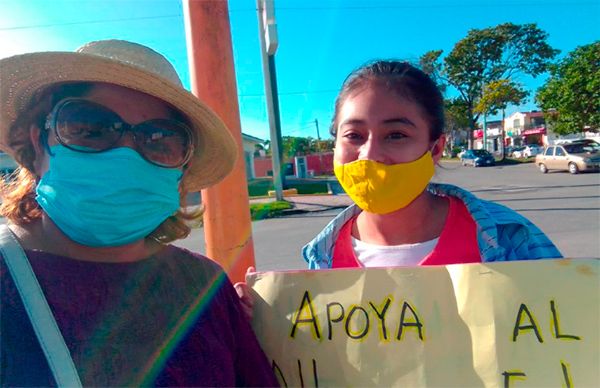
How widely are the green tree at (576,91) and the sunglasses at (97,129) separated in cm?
2714

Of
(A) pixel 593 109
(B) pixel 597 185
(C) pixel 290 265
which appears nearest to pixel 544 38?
(A) pixel 593 109

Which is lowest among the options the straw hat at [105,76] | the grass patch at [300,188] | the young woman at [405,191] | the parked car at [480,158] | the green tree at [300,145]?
the grass patch at [300,188]

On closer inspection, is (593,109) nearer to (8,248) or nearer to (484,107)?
(484,107)

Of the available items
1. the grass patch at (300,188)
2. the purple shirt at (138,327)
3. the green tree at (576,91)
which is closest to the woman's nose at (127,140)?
the purple shirt at (138,327)

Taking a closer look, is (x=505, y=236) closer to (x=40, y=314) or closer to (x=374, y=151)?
(x=374, y=151)

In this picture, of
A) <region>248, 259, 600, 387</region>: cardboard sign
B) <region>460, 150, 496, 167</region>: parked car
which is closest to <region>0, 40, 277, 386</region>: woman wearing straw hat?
<region>248, 259, 600, 387</region>: cardboard sign

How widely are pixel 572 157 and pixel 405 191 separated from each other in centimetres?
2030

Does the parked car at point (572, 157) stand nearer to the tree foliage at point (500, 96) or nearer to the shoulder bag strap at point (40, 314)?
the tree foliage at point (500, 96)

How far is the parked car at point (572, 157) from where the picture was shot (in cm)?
1712

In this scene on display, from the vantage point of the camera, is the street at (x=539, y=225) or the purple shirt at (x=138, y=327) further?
the street at (x=539, y=225)

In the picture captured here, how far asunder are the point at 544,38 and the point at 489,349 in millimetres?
40992

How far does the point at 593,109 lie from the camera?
22938mm

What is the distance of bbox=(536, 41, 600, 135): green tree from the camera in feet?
72.1

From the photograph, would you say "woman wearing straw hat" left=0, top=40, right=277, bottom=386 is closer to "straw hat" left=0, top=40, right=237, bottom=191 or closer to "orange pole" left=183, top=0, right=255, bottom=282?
"straw hat" left=0, top=40, right=237, bottom=191
